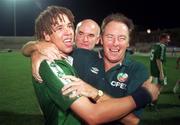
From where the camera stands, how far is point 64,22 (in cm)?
371

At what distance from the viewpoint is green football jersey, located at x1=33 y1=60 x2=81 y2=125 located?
3361mm

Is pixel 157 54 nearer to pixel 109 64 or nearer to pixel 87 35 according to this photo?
pixel 87 35

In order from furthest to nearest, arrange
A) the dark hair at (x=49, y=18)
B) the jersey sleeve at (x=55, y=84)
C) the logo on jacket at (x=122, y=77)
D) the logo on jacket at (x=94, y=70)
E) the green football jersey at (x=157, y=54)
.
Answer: the green football jersey at (x=157, y=54) → the logo on jacket at (x=94, y=70) → the logo on jacket at (x=122, y=77) → the dark hair at (x=49, y=18) → the jersey sleeve at (x=55, y=84)

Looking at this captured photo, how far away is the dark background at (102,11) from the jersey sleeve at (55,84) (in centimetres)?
7054

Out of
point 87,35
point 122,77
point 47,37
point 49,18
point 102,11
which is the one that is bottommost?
point 102,11

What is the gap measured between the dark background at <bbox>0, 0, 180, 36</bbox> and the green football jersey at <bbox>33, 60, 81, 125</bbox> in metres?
70.5

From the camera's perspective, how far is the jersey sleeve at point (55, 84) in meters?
3.34

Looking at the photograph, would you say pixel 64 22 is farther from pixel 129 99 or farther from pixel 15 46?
pixel 15 46

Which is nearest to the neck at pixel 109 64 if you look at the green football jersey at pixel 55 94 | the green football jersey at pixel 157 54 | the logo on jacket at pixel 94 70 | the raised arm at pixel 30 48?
the logo on jacket at pixel 94 70

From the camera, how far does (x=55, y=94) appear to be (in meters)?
3.38

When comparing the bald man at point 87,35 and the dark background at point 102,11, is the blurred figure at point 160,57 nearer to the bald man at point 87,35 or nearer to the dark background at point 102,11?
the bald man at point 87,35

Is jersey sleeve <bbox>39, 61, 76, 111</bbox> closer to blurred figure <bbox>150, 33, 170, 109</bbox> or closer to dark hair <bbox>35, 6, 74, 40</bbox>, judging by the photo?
dark hair <bbox>35, 6, 74, 40</bbox>

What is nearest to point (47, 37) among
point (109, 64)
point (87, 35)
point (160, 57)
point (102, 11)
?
point (109, 64)

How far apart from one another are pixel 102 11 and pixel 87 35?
81.3m
